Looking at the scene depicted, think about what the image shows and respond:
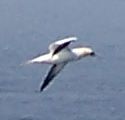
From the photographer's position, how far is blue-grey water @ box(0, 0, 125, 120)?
45.6 meters

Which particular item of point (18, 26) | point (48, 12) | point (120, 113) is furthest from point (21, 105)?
point (48, 12)

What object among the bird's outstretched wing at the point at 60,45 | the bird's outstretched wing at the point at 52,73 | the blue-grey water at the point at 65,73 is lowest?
the blue-grey water at the point at 65,73

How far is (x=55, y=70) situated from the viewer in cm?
968

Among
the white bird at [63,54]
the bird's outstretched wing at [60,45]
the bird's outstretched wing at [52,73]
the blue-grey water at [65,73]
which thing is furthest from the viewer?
the blue-grey water at [65,73]

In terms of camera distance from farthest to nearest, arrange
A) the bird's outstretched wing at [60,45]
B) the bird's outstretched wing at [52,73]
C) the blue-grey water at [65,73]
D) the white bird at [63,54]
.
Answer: the blue-grey water at [65,73] → the bird's outstretched wing at [52,73] → the bird's outstretched wing at [60,45] → the white bird at [63,54]

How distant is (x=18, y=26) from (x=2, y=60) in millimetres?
15019

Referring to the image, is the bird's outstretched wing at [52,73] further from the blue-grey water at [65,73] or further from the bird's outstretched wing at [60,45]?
the blue-grey water at [65,73]

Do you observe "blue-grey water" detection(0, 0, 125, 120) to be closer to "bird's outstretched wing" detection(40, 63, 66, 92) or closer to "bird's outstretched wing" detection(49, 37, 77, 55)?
"bird's outstretched wing" detection(40, 63, 66, 92)

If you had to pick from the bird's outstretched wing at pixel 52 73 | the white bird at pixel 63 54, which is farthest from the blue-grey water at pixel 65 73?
the white bird at pixel 63 54

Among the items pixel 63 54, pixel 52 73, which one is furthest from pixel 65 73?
pixel 63 54

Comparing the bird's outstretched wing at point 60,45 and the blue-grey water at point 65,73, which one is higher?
the bird's outstretched wing at point 60,45

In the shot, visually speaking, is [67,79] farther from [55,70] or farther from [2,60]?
[55,70]

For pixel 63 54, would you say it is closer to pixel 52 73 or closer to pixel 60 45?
pixel 60 45

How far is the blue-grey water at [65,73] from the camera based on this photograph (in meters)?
45.6
